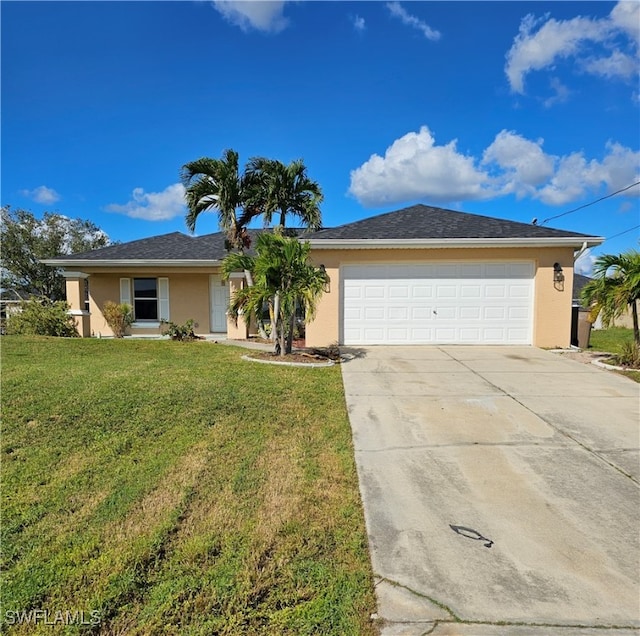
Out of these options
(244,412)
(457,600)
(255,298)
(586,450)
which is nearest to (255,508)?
(457,600)

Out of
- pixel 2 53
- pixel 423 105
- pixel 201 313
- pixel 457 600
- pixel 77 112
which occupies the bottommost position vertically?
pixel 457 600

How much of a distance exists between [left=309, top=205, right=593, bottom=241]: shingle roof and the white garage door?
2.72ft

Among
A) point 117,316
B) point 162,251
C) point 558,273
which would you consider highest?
point 162,251

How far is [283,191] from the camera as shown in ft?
41.1

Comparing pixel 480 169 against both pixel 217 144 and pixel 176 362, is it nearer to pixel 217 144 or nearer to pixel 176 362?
pixel 217 144

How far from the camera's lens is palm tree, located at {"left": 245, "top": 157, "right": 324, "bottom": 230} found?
484 inches

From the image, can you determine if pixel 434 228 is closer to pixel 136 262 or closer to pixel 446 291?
pixel 446 291

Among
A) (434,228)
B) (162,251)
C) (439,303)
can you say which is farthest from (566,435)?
(162,251)

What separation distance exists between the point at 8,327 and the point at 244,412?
12.1 m

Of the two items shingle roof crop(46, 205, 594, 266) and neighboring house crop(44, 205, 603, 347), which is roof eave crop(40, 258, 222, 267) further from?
neighboring house crop(44, 205, 603, 347)

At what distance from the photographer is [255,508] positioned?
2965mm

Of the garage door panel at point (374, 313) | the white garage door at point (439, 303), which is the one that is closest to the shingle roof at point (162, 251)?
the white garage door at point (439, 303)

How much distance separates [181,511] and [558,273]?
11.3 m

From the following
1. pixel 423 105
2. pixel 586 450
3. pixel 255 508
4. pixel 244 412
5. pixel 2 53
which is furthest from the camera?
pixel 423 105
